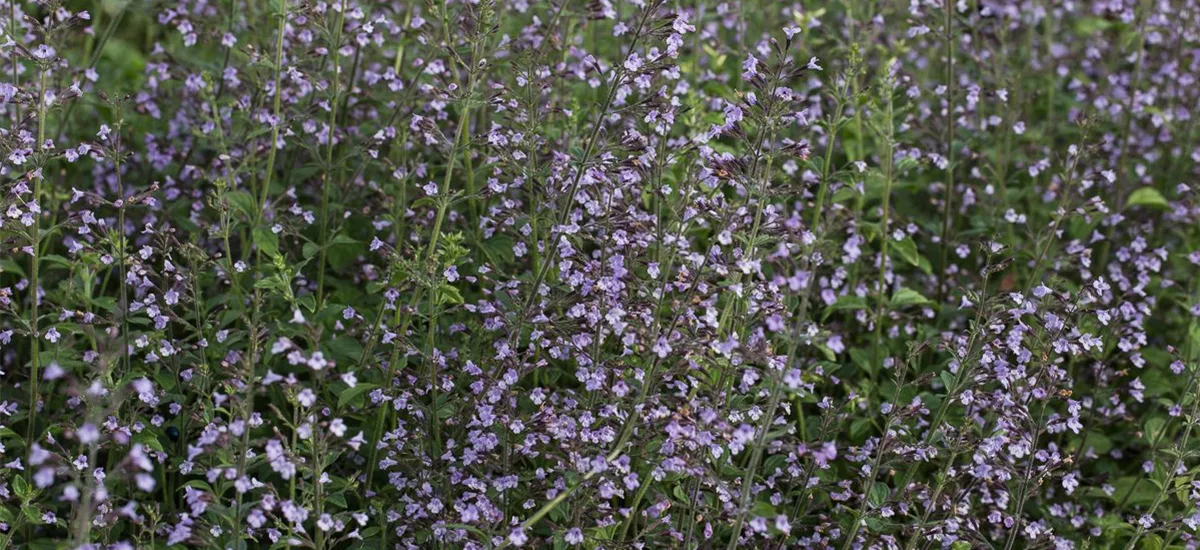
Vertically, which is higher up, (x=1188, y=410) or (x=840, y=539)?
(x=1188, y=410)

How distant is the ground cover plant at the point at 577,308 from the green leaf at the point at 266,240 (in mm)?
49

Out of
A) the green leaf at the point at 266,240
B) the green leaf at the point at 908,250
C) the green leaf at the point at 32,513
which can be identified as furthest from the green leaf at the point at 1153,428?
the green leaf at the point at 32,513

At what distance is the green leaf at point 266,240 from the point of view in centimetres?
512

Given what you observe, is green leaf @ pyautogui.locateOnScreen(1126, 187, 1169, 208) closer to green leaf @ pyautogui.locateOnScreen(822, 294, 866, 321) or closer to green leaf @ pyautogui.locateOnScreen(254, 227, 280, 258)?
green leaf @ pyautogui.locateOnScreen(822, 294, 866, 321)

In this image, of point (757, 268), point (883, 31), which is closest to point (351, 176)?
point (757, 268)

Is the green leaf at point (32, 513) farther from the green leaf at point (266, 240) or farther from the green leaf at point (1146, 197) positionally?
the green leaf at point (1146, 197)

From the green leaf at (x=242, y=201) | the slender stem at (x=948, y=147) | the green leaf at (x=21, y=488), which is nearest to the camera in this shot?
the green leaf at (x=21, y=488)

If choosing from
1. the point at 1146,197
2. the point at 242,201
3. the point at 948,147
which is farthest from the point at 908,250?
the point at 242,201

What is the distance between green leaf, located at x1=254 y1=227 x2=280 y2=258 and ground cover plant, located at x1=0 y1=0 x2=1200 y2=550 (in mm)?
49

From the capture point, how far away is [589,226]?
4.43 metres

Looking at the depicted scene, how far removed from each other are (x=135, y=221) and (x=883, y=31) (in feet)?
15.1

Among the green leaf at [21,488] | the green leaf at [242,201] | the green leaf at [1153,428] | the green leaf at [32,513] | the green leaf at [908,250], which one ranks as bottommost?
the green leaf at [32,513]

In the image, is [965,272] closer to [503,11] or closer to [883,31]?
[883,31]

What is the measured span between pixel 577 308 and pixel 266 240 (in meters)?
1.53
